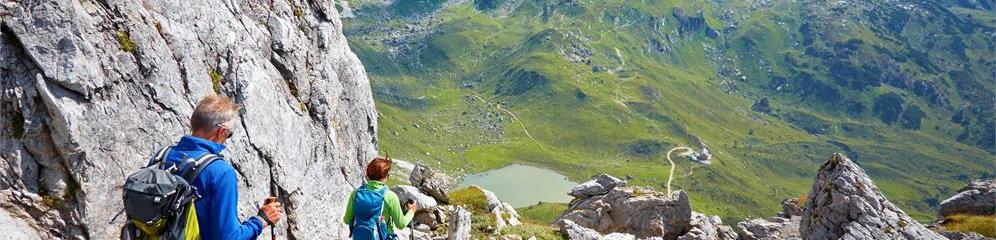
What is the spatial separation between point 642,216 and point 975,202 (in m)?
39.6

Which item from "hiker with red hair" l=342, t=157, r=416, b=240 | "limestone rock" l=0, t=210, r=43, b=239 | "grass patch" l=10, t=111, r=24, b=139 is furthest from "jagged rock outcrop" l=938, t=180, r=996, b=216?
"grass patch" l=10, t=111, r=24, b=139

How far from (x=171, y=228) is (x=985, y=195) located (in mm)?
79314

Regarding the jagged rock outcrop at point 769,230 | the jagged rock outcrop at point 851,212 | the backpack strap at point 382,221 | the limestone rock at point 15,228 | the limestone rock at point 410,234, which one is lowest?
the jagged rock outcrop at point 769,230

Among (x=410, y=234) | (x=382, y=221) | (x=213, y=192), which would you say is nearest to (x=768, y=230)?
(x=410, y=234)

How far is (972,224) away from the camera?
5741 cm

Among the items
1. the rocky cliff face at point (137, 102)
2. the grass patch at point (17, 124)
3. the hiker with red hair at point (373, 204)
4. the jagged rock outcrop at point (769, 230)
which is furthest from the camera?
the jagged rock outcrop at point (769, 230)

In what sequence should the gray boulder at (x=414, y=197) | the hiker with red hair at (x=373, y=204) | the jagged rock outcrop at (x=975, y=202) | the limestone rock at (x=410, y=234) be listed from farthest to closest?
1. the jagged rock outcrop at (x=975, y=202)
2. the gray boulder at (x=414, y=197)
3. the limestone rock at (x=410, y=234)
4. the hiker with red hair at (x=373, y=204)

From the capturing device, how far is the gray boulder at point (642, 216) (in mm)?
53562

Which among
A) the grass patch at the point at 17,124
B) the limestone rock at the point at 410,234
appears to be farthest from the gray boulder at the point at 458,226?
the grass patch at the point at 17,124

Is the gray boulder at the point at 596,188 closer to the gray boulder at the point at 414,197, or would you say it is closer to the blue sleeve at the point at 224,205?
the gray boulder at the point at 414,197

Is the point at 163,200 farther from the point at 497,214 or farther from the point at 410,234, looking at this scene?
the point at 497,214

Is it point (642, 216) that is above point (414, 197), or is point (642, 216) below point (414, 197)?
below

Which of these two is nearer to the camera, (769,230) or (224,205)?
(224,205)

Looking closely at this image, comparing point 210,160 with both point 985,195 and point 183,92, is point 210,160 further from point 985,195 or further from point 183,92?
point 985,195
